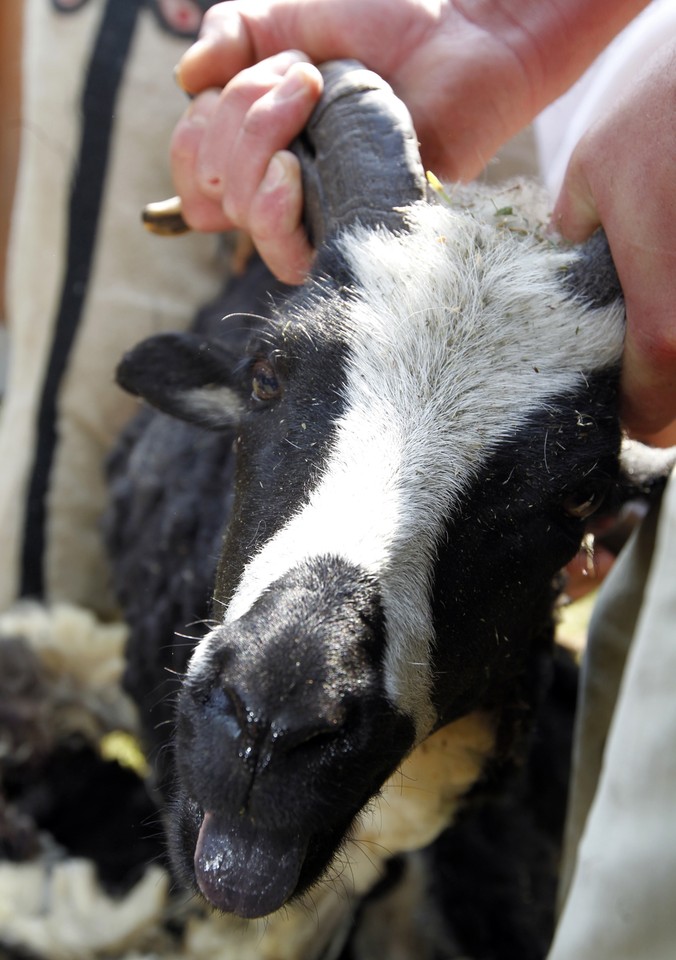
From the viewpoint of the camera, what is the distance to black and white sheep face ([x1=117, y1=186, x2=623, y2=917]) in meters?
1.42

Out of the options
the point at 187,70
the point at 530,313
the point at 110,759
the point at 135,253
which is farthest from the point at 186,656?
the point at 135,253

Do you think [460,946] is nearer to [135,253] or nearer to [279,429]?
[279,429]

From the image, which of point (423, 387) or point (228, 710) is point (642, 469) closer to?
point (423, 387)

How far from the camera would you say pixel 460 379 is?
181 cm

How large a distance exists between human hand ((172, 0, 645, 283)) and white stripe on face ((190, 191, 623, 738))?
467 mm

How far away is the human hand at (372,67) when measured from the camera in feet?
7.56

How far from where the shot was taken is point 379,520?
1596 mm

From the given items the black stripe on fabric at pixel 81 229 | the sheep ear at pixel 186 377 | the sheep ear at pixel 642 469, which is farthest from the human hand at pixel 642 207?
the black stripe on fabric at pixel 81 229

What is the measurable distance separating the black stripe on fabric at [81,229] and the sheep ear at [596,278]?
95.4 inches

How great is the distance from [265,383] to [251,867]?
103cm

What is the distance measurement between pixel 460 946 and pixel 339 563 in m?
1.99

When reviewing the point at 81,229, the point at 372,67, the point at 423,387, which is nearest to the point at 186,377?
the point at 423,387

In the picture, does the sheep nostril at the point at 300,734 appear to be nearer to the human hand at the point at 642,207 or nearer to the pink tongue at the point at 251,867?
the pink tongue at the point at 251,867

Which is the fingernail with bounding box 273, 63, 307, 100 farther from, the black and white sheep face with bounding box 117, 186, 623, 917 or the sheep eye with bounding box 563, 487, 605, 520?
the sheep eye with bounding box 563, 487, 605, 520
